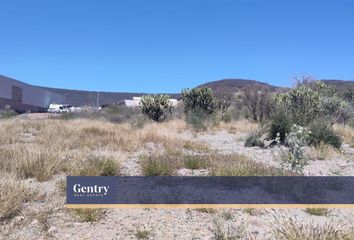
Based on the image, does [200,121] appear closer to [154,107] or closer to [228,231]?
[154,107]

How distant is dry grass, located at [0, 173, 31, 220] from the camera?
515 centimetres

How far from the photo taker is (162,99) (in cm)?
3228

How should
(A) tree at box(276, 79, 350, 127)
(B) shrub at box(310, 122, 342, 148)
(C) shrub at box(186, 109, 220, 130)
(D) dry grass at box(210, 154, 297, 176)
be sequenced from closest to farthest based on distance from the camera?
(D) dry grass at box(210, 154, 297, 176), (B) shrub at box(310, 122, 342, 148), (A) tree at box(276, 79, 350, 127), (C) shrub at box(186, 109, 220, 130)

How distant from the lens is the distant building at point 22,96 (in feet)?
195

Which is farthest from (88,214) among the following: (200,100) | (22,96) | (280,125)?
(22,96)

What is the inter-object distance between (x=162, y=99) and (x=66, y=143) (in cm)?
2109

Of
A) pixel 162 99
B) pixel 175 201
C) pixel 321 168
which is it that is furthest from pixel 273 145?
pixel 162 99

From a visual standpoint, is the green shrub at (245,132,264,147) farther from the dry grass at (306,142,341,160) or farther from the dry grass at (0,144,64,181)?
the dry grass at (0,144,64,181)

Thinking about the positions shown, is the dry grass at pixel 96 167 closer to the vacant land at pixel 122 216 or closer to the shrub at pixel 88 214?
the vacant land at pixel 122 216

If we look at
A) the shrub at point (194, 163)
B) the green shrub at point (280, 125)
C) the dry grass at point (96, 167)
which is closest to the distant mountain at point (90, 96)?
the green shrub at point (280, 125)

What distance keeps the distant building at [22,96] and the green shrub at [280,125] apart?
1915 inches

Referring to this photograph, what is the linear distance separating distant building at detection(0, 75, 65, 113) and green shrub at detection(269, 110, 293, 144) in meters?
48.6

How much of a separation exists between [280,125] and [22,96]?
198ft

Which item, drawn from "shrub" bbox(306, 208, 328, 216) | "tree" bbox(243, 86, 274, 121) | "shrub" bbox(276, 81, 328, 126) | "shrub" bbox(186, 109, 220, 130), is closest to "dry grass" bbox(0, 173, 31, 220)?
"shrub" bbox(306, 208, 328, 216)
